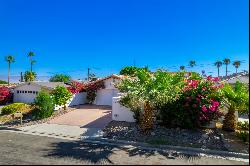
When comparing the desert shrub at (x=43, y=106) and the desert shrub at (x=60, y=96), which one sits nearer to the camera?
the desert shrub at (x=43, y=106)

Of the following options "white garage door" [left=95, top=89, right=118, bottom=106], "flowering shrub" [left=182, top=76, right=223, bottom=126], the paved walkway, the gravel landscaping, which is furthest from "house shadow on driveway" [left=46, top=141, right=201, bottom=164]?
"white garage door" [left=95, top=89, right=118, bottom=106]

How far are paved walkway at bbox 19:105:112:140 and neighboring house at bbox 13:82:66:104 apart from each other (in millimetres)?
9328

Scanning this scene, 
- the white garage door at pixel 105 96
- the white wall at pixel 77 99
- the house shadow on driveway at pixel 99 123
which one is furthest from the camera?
the white garage door at pixel 105 96

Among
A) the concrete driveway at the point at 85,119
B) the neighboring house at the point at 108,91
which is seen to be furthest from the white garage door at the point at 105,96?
the concrete driveway at the point at 85,119

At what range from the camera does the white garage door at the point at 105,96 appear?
3478cm

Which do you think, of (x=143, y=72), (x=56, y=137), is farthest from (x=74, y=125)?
(x=143, y=72)

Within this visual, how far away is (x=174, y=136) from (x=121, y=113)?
618 cm

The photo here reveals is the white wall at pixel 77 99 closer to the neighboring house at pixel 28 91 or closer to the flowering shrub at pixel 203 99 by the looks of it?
the neighboring house at pixel 28 91

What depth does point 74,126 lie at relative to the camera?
22141mm

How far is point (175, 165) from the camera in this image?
12.6 m

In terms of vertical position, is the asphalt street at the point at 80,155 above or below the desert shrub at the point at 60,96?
below

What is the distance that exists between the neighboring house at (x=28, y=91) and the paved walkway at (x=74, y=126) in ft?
30.6

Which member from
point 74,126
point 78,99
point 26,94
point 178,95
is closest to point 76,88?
point 78,99

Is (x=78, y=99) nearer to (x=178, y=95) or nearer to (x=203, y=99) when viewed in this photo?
(x=178, y=95)
